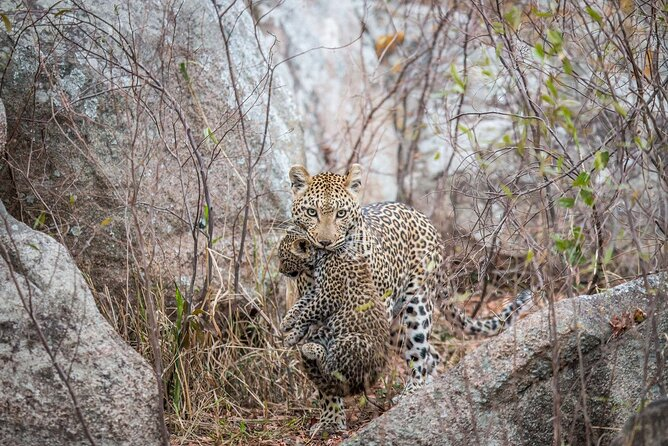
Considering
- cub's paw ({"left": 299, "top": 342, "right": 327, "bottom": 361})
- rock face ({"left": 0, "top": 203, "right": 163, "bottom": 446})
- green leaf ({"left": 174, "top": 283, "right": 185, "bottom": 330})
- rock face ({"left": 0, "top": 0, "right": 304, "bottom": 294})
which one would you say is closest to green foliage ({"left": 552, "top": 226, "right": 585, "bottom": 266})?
cub's paw ({"left": 299, "top": 342, "right": 327, "bottom": 361})

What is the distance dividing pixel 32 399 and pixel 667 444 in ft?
11.4

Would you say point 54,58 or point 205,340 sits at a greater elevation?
point 54,58

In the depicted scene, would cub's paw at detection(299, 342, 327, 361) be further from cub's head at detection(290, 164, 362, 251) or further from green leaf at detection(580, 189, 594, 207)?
green leaf at detection(580, 189, 594, 207)

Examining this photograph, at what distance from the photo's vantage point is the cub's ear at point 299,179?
24.9ft

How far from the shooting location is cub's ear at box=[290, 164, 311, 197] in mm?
7578

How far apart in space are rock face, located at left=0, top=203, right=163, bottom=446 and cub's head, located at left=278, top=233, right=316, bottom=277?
1507 millimetres

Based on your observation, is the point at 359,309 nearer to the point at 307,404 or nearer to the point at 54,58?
the point at 307,404

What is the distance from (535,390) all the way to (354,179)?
2.44 metres

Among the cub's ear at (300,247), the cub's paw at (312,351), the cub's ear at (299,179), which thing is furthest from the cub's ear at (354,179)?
the cub's paw at (312,351)

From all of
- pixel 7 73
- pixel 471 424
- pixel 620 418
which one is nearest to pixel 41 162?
pixel 7 73

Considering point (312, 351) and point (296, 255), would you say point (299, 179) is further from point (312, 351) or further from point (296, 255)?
point (312, 351)

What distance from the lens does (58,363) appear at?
229 inches

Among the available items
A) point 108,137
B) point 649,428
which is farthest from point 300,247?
point 649,428

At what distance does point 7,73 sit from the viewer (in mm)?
7648
